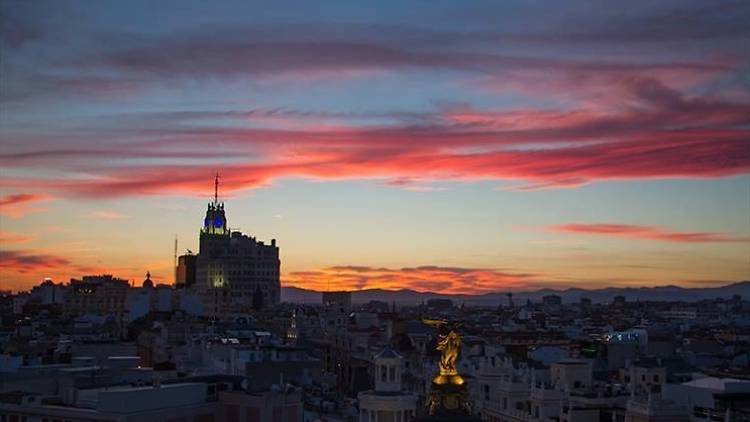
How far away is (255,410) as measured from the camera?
61.9 meters

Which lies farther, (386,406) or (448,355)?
(386,406)

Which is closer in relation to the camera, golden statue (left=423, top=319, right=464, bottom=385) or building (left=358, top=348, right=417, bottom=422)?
golden statue (left=423, top=319, right=464, bottom=385)

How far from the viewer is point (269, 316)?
190 m

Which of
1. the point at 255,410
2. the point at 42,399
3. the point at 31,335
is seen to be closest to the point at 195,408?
the point at 255,410

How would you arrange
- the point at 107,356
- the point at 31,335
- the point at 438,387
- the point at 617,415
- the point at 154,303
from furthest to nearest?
the point at 154,303 < the point at 31,335 < the point at 107,356 < the point at 617,415 < the point at 438,387

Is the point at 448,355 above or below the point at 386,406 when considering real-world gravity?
above

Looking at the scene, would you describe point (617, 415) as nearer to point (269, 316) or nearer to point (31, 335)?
point (31, 335)

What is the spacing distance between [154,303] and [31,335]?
5450 centimetres

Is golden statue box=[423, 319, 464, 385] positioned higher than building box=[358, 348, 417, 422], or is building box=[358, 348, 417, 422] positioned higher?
golden statue box=[423, 319, 464, 385]

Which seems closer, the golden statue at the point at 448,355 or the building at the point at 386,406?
the golden statue at the point at 448,355

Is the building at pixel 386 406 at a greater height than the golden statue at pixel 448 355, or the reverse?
the golden statue at pixel 448 355

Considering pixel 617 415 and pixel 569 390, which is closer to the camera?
pixel 617 415

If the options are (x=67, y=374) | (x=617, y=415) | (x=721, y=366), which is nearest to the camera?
(x=617, y=415)

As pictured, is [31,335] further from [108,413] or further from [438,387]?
[438,387]
